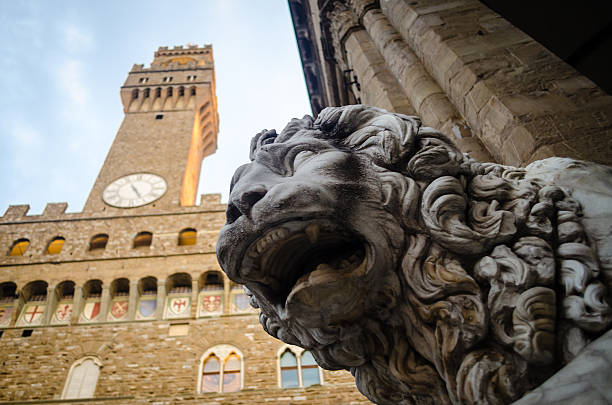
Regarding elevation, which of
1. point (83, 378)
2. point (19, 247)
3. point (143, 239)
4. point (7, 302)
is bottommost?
point (83, 378)

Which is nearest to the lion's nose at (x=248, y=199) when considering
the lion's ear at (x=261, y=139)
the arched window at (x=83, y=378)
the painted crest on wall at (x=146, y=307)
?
the lion's ear at (x=261, y=139)

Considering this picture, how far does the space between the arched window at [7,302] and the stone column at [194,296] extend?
5.58 meters

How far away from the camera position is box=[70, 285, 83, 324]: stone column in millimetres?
12328

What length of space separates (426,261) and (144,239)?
15.8 m

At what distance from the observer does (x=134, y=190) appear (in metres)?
17.7

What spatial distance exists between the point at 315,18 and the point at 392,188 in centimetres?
594

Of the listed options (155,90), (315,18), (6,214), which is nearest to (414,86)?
(315,18)

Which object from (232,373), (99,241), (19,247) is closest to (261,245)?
(232,373)

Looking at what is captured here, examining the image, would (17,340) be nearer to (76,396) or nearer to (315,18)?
(76,396)

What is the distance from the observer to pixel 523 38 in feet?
7.83

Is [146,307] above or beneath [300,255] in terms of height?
above

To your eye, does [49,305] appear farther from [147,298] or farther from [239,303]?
[239,303]

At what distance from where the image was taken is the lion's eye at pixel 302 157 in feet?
4.02

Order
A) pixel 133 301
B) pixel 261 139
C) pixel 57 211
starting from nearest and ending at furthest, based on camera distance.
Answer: pixel 261 139 < pixel 133 301 < pixel 57 211
